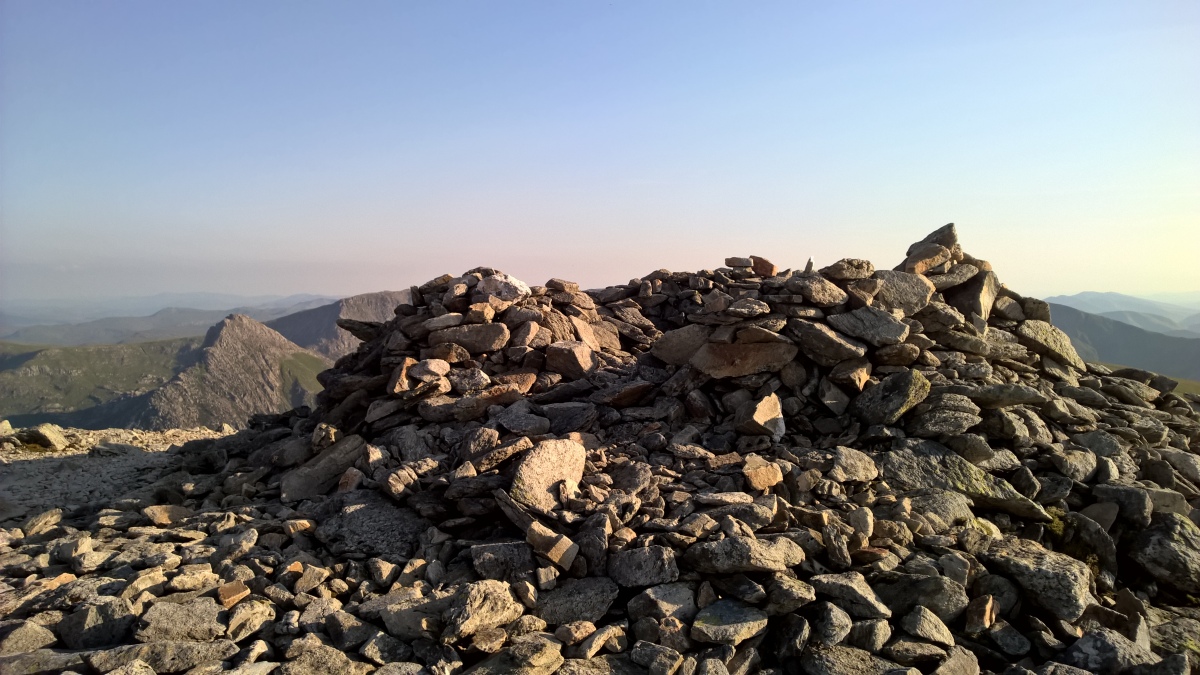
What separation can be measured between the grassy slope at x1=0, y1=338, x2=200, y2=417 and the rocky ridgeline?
589ft

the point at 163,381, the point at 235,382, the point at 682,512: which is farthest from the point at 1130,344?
the point at 163,381

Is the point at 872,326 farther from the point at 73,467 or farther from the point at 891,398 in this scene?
the point at 73,467

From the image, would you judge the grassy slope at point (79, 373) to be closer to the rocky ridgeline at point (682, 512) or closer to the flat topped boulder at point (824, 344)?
the rocky ridgeline at point (682, 512)

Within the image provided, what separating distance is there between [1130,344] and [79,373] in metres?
244

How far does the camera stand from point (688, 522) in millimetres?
9211

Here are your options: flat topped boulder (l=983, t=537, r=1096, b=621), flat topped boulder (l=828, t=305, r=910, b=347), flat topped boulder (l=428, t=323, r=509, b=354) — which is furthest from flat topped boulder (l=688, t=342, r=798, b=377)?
flat topped boulder (l=983, t=537, r=1096, b=621)

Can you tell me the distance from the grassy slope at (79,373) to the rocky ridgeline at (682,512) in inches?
7065

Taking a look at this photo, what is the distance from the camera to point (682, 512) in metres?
9.70

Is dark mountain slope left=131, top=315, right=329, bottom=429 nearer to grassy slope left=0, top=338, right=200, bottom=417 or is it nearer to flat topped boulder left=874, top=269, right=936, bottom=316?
grassy slope left=0, top=338, right=200, bottom=417

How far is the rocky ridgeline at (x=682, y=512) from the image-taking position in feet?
25.7

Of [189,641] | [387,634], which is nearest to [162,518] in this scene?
[189,641]

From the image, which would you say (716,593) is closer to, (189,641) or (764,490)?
(764,490)

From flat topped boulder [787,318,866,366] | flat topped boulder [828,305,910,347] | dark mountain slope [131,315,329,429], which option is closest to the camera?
flat topped boulder [787,318,866,366]

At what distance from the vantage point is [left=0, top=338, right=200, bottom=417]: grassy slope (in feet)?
540
